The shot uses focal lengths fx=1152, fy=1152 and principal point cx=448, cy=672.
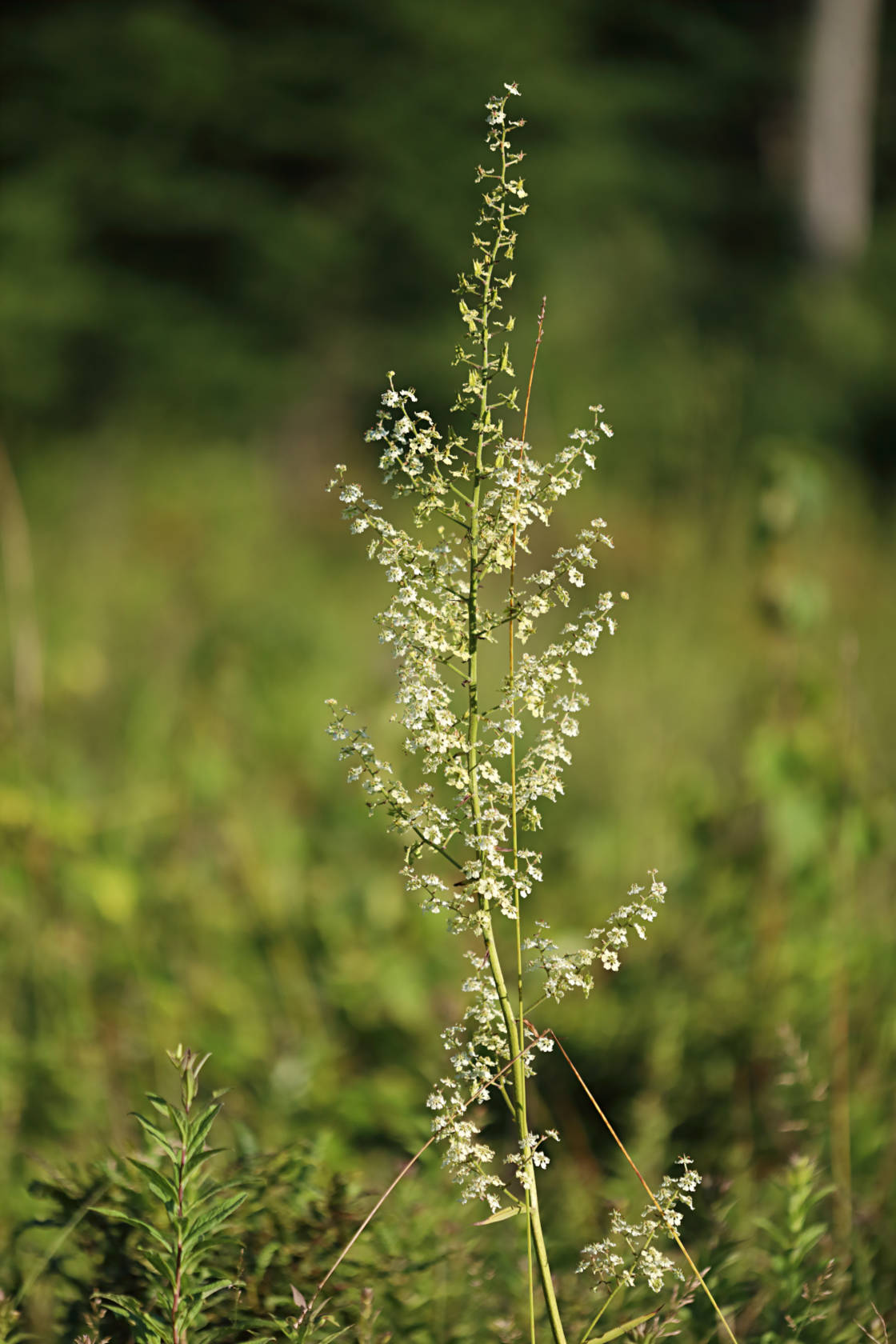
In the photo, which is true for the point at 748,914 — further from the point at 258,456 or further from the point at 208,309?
the point at 208,309

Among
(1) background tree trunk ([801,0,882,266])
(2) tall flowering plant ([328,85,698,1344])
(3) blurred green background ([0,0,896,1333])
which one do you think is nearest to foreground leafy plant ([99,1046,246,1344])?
(2) tall flowering plant ([328,85,698,1344])

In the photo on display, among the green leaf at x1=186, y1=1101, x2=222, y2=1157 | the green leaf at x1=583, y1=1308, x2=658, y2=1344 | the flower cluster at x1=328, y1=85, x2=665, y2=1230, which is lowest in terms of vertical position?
the green leaf at x1=583, y1=1308, x2=658, y2=1344

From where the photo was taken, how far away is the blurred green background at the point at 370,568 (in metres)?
1.86

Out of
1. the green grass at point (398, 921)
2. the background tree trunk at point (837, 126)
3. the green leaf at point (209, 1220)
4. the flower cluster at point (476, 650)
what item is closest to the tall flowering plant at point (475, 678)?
the flower cluster at point (476, 650)

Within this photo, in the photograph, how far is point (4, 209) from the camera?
916cm

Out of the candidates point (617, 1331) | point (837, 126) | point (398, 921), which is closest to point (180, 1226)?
point (617, 1331)

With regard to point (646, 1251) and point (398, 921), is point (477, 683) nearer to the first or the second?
point (646, 1251)

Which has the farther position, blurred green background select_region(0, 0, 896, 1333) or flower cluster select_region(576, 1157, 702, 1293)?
blurred green background select_region(0, 0, 896, 1333)

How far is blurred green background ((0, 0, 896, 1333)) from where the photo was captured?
6.11ft

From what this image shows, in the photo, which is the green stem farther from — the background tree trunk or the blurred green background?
the background tree trunk

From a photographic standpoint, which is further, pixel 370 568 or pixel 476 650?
pixel 370 568

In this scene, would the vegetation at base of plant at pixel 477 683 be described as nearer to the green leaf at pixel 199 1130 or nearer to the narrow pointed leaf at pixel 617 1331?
the narrow pointed leaf at pixel 617 1331

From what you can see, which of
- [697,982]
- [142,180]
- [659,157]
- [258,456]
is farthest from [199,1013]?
[659,157]

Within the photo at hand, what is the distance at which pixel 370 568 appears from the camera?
21.1 feet
